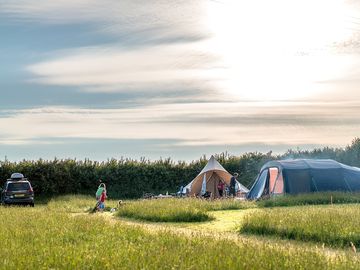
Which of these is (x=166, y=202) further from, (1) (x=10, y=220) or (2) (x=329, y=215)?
(2) (x=329, y=215)

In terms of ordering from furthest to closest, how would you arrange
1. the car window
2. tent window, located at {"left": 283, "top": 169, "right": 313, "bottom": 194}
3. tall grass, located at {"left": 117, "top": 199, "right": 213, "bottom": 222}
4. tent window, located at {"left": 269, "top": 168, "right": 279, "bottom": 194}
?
the car window
tent window, located at {"left": 269, "top": 168, "right": 279, "bottom": 194}
tent window, located at {"left": 283, "top": 169, "right": 313, "bottom": 194}
tall grass, located at {"left": 117, "top": 199, "right": 213, "bottom": 222}

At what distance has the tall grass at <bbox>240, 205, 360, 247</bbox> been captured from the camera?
15.1 metres

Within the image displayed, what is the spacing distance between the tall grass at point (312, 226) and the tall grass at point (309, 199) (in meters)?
8.28

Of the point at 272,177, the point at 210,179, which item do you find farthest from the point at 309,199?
the point at 210,179

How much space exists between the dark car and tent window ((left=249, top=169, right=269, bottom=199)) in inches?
497

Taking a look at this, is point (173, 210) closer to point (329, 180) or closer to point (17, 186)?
point (329, 180)

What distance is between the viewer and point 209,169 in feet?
132

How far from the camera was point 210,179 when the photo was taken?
135ft

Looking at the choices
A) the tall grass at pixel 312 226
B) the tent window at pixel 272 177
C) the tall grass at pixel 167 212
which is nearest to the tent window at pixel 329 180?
the tent window at pixel 272 177

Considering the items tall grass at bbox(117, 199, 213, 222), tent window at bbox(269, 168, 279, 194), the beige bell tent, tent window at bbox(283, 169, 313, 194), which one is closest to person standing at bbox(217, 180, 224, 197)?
the beige bell tent

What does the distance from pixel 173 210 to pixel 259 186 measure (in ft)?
41.8

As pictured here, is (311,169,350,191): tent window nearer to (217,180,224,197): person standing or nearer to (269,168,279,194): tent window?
(269,168,279,194): tent window

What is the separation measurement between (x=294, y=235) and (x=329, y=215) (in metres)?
2.13

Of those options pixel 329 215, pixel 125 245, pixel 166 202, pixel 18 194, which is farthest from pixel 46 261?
pixel 18 194
